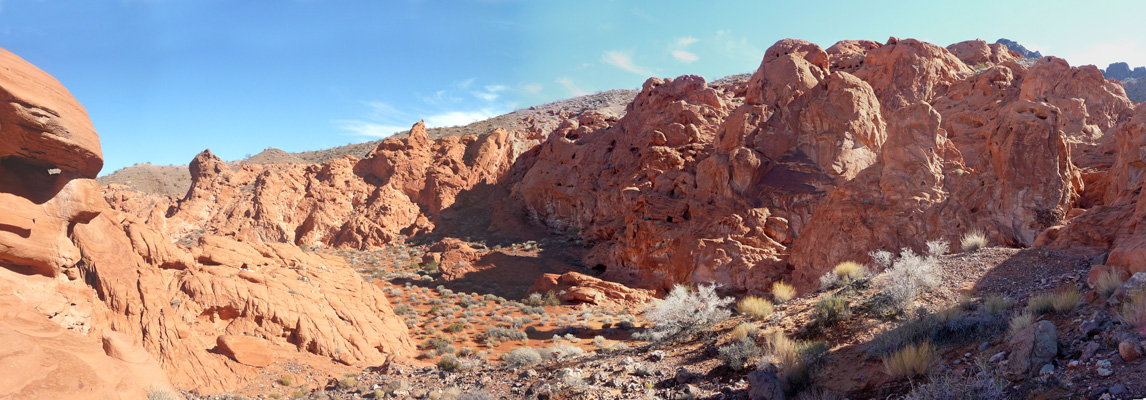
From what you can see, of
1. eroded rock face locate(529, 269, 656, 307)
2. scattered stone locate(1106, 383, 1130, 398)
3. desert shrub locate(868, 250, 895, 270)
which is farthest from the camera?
eroded rock face locate(529, 269, 656, 307)

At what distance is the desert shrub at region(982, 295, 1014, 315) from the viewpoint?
22.3 ft

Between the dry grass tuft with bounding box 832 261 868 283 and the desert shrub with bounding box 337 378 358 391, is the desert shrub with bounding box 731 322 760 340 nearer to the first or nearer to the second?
the dry grass tuft with bounding box 832 261 868 283

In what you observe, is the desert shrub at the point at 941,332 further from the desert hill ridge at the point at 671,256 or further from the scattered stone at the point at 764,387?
the scattered stone at the point at 764,387

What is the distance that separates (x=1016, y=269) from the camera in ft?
28.9

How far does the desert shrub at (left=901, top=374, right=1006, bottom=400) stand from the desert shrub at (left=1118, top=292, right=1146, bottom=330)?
51.5 inches

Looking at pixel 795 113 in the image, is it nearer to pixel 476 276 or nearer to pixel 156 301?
pixel 476 276

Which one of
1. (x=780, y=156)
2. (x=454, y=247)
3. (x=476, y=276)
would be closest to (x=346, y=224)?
(x=454, y=247)

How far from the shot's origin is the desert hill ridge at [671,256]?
7016 mm

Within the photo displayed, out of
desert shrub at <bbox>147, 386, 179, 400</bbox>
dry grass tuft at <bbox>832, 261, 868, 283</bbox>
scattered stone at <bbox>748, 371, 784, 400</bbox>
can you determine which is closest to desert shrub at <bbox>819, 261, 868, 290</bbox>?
dry grass tuft at <bbox>832, 261, 868, 283</bbox>

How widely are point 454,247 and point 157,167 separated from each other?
50676mm

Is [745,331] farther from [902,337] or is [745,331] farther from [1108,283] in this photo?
[1108,283]

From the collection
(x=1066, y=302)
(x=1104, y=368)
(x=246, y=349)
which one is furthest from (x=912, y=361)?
(x=246, y=349)

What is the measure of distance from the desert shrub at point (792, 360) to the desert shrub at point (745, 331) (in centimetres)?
70

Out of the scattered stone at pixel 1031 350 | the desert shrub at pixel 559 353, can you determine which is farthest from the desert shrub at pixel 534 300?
the scattered stone at pixel 1031 350
